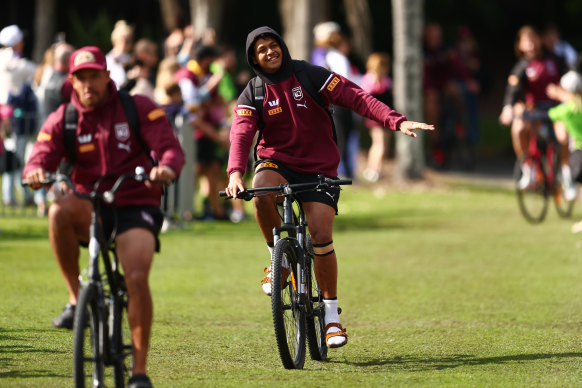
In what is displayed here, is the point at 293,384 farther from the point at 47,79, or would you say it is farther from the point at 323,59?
the point at 323,59

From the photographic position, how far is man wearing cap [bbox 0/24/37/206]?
1536 centimetres

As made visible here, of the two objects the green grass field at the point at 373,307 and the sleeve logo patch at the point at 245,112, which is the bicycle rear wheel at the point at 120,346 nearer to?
the green grass field at the point at 373,307

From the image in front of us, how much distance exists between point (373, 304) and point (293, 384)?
3258 mm

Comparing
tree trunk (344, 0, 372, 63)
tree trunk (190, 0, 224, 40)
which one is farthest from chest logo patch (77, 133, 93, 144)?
tree trunk (344, 0, 372, 63)

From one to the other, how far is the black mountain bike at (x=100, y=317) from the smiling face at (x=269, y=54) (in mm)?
1637

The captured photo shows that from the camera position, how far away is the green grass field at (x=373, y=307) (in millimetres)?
7082

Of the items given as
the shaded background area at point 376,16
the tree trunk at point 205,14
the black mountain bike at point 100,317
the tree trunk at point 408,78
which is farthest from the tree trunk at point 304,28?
the black mountain bike at point 100,317

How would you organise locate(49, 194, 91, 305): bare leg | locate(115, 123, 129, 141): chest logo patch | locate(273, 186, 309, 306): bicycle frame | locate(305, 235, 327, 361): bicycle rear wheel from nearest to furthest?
locate(115, 123, 129, 141): chest logo patch
locate(49, 194, 91, 305): bare leg
locate(273, 186, 309, 306): bicycle frame
locate(305, 235, 327, 361): bicycle rear wheel

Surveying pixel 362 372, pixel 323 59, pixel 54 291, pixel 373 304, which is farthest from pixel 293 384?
pixel 323 59

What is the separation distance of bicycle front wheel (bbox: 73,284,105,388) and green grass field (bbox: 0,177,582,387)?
784 millimetres

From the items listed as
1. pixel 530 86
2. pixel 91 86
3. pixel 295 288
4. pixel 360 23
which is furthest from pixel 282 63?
pixel 360 23

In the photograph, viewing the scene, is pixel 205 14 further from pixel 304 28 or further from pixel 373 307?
pixel 373 307

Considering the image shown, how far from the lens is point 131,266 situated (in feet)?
19.9

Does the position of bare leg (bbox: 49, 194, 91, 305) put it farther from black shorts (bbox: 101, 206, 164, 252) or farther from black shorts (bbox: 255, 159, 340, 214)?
black shorts (bbox: 255, 159, 340, 214)
